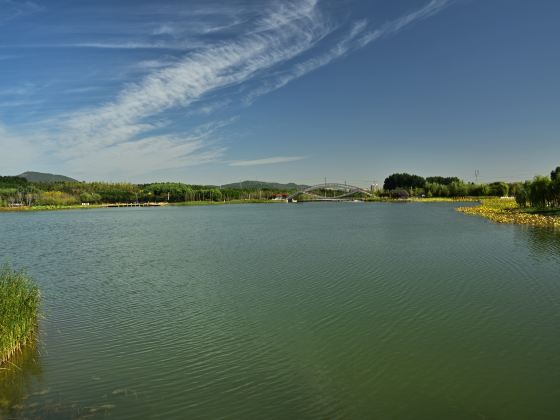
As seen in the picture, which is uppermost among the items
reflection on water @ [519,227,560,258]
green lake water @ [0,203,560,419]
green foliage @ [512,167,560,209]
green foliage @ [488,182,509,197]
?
green foliage @ [488,182,509,197]

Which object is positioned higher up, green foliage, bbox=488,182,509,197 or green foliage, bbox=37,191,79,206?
green foliage, bbox=488,182,509,197

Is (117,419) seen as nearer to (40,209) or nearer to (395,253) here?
(395,253)

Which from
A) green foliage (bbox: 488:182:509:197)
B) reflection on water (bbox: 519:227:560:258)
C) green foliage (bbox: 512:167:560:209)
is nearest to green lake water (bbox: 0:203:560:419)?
reflection on water (bbox: 519:227:560:258)

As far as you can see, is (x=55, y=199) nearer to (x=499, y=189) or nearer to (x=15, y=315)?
(x=499, y=189)

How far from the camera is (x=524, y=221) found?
50.9 meters

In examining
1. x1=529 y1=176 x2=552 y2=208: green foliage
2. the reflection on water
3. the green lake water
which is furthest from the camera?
x1=529 y1=176 x2=552 y2=208: green foliage

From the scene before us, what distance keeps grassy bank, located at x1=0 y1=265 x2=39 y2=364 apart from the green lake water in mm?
460

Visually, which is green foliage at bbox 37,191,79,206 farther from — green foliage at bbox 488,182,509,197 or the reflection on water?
Answer: green foliage at bbox 488,182,509,197

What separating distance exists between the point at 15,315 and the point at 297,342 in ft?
25.7

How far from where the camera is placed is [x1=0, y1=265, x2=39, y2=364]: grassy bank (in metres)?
10.7

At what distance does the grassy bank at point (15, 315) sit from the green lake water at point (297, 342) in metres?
0.46

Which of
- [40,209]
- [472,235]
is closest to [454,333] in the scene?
[472,235]

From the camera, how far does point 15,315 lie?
11.2m

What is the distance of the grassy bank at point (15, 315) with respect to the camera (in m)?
10.7
